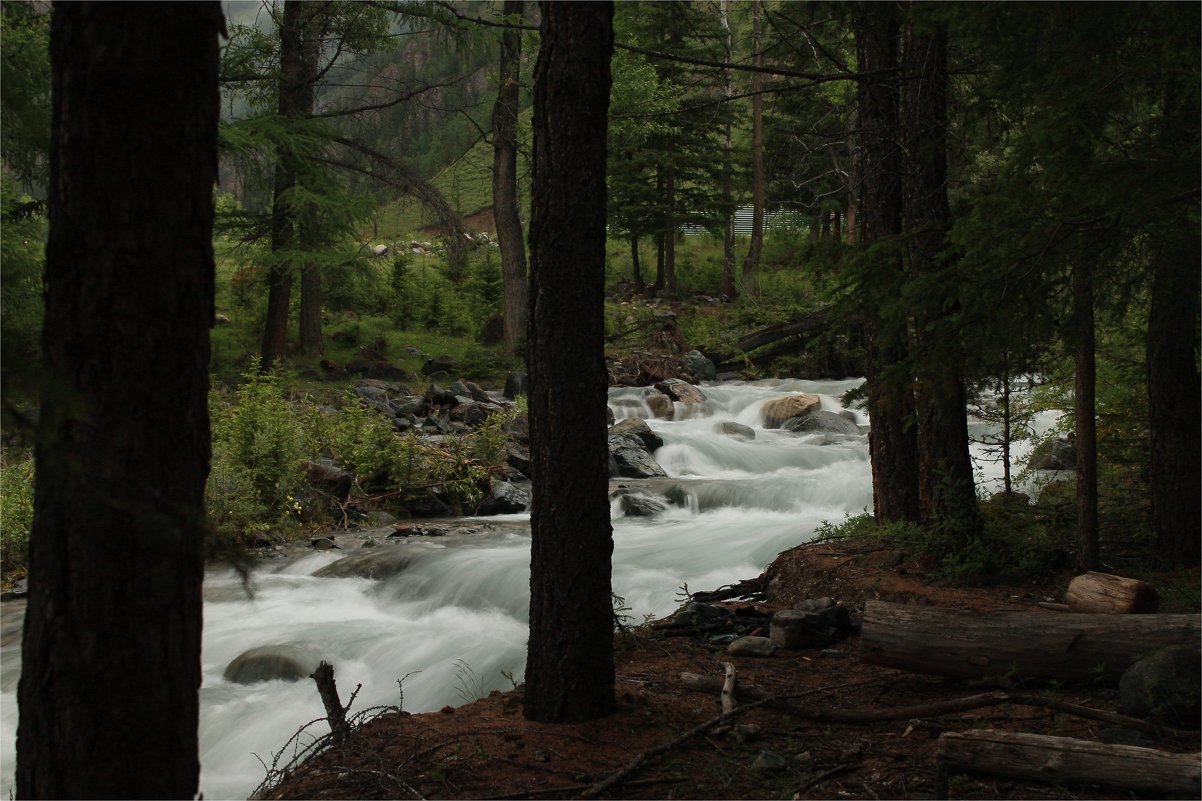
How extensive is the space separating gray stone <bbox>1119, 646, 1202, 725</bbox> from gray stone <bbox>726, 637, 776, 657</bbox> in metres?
2.12

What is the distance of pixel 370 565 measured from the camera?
10555 mm

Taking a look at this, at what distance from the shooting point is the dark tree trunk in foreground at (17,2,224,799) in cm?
244

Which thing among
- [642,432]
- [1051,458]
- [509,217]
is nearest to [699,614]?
[1051,458]

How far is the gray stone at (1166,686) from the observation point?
179 inches

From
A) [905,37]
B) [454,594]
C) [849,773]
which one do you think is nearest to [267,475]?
[454,594]

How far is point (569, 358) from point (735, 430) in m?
13.3

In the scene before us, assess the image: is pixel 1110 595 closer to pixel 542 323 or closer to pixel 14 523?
pixel 542 323

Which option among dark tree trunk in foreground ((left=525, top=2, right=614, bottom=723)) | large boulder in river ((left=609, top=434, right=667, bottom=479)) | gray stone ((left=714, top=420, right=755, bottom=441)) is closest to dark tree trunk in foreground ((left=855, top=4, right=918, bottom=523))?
dark tree trunk in foreground ((left=525, top=2, right=614, bottom=723))

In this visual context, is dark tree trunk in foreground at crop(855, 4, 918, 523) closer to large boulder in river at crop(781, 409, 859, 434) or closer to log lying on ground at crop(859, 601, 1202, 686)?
log lying on ground at crop(859, 601, 1202, 686)

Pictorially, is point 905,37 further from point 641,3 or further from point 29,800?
point 641,3

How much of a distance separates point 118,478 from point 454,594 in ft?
24.6

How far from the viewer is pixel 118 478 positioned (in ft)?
8.04

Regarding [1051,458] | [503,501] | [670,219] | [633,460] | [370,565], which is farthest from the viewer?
[670,219]

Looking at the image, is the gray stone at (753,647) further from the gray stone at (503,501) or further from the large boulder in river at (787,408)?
the large boulder in river at (787,408)
